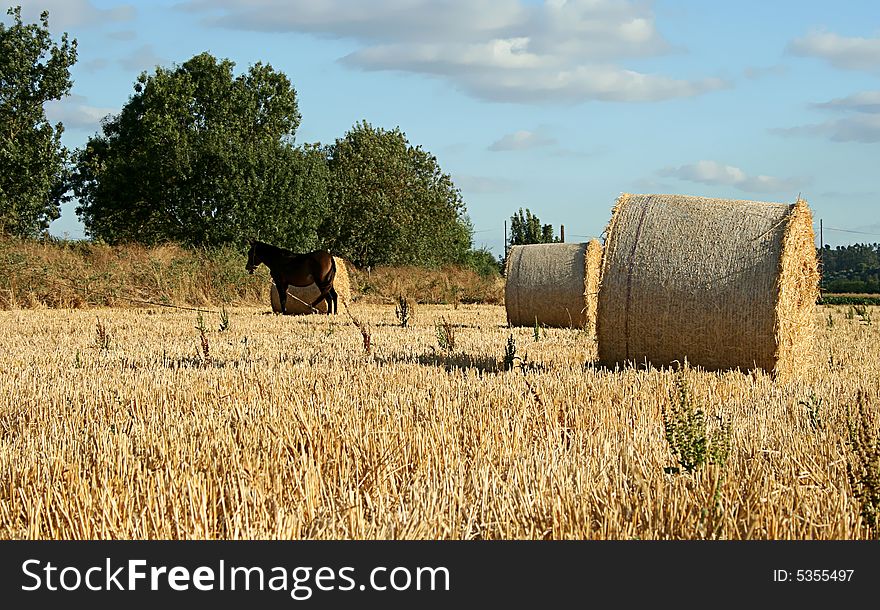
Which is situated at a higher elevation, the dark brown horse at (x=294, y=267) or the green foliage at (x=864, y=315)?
the dark brown horse at (x=294, y=267)

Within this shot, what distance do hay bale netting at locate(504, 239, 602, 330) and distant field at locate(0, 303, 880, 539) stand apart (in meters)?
6.23

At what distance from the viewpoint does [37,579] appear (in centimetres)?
288

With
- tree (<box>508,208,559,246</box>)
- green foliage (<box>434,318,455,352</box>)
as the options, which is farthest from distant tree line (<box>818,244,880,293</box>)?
green foliage (<box>434,318,455,352</box>)

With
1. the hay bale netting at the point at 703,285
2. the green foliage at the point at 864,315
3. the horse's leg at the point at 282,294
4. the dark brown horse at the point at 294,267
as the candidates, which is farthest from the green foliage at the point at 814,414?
the horse's leg at the point at 282,294

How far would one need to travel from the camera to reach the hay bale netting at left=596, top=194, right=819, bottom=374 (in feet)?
25.6

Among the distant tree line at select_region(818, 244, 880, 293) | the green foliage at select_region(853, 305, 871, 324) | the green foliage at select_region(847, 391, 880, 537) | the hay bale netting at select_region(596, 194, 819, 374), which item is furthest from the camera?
the distant tree line at select_region(818, 244, 880, 293)

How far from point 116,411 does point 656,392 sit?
3.54m

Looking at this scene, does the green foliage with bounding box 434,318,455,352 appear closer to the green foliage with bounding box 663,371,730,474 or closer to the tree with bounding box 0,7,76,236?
the green foliage with bounding box 663,371,730,474

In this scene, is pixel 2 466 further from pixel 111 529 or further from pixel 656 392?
pixel 656 392

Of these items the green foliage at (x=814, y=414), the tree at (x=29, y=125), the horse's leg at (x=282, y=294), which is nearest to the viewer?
the green foliage at (x=814, y=414)

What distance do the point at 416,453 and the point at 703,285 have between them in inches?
164

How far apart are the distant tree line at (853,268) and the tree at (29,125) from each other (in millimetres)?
40041

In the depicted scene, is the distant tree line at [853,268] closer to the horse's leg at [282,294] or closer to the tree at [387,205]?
the tree at [387,205]

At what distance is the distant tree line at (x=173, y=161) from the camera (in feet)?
139
